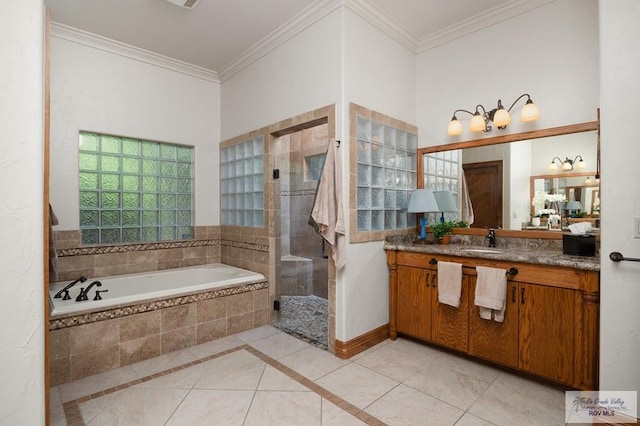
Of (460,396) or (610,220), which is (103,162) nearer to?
(460,396)

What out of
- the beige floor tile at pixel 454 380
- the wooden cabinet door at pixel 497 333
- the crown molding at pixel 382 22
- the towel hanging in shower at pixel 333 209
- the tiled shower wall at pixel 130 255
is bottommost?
the beige floor tile at pixel 454 380

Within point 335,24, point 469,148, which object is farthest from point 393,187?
point 335,24

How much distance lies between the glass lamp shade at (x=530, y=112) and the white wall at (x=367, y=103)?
1013mm

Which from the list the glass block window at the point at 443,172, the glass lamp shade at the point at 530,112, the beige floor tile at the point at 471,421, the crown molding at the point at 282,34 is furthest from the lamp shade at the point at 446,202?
the crown molding at the point at 282,34

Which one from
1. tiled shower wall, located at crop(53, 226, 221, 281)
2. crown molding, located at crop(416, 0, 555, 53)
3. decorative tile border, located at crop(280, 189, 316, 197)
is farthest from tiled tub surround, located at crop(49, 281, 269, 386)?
crown molding, located at crop(416, 0, 555, 53)

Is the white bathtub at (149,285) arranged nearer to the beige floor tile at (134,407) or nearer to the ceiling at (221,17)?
the beige floor tile at (134,407)

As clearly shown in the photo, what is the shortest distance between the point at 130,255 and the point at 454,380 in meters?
3.27

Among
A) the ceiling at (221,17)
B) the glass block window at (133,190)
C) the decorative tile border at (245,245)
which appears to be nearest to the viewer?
the ceiling at (221,17)

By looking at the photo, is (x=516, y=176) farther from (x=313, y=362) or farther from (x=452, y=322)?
(x=313, y=362)

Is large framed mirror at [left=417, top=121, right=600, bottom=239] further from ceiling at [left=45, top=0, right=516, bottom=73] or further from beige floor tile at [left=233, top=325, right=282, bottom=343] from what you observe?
beige floor tile at [left=233, top=325, right=282, bottom=343]

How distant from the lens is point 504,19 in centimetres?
266

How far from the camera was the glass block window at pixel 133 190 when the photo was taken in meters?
3.18

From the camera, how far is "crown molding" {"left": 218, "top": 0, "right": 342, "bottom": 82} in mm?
2561

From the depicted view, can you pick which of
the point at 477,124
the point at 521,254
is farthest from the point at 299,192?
the point at 521,254
